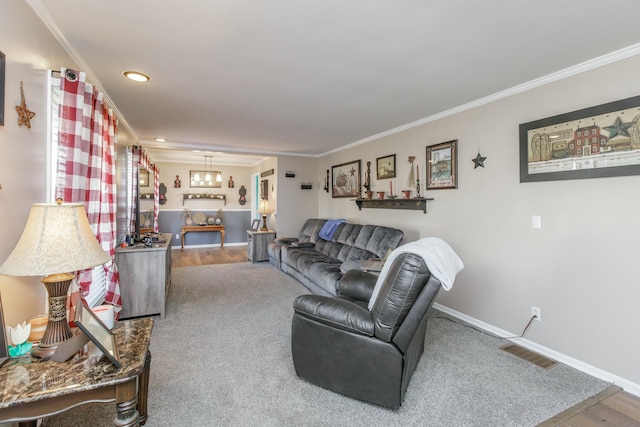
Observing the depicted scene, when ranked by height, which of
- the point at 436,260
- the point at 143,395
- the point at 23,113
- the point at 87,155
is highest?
the point at 23,113

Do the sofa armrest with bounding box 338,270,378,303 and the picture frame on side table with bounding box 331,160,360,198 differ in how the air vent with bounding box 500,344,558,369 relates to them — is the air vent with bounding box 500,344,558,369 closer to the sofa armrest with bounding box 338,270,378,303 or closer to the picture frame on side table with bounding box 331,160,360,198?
the sofa armrest with bounding box 338,270,378,303

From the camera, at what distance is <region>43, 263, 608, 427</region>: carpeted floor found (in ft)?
5.85

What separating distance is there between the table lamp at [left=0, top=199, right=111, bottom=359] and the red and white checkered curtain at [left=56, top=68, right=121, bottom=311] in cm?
70

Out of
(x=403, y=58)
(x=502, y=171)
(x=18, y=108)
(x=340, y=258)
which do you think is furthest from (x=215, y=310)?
(x=502, y=171)

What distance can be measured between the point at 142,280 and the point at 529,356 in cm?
379

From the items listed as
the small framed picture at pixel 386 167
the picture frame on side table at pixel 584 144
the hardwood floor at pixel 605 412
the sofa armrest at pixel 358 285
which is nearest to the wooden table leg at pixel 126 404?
the sofa armrest at pixel 358 285

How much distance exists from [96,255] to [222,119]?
2.95 meters

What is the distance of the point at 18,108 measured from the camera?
58.1 inches

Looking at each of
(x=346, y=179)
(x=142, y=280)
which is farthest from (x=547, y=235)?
(x=142, y=280)

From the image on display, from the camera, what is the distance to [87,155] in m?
2.01

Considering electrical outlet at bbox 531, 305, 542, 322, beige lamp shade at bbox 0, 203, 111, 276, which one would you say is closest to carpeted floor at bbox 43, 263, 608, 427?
electrical outlet at bbox 531, 305, 542, 322

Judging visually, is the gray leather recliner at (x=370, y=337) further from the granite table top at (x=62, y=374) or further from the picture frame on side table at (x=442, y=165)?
the picture frame on side table at (x=442, y=165)

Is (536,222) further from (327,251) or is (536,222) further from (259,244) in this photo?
(259,244)

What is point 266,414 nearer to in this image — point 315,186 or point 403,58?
point 403,58
